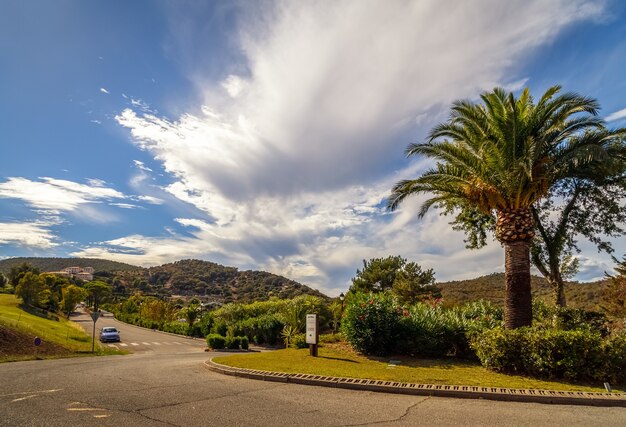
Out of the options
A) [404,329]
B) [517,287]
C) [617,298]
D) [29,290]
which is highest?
[29,290]

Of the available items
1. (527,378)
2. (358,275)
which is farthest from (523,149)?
(358,275)

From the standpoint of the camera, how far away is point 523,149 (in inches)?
551

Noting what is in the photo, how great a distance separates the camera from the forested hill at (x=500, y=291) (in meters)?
34.8

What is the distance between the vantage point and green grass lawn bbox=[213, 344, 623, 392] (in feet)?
30.1

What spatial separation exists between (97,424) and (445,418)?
5493 millimetres

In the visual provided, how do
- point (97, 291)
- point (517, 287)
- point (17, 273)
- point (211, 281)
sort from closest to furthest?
point (517, 287), point (17, 273), point (97, 291), point (211, 281)

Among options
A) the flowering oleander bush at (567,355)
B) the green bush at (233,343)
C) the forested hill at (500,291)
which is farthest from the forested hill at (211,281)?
the flowering oleander bush at (567,355)

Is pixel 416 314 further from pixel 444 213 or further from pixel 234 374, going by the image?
pixel 444 213

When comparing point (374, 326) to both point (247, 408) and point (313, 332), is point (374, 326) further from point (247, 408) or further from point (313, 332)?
point (247, 408)

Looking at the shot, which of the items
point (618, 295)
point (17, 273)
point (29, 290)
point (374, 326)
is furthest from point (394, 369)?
point (17, 273)

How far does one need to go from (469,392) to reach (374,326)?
5.35m

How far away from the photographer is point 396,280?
37906mm

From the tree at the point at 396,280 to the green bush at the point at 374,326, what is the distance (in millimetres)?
21127

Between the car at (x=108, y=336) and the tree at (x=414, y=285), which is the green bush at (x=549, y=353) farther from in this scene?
the car at (x=108, y=336)
